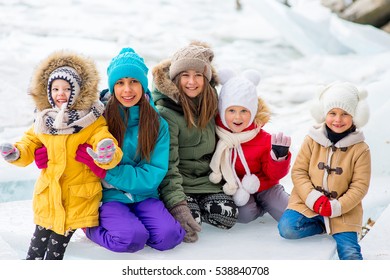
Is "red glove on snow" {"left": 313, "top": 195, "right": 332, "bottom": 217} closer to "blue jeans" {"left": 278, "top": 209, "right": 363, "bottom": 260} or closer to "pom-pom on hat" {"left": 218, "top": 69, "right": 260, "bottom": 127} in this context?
"blue jeans" {"left": 278, "top": 209, "right": 363, "bottom": 260}

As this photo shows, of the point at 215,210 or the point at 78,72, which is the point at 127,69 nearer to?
the point at 78,72

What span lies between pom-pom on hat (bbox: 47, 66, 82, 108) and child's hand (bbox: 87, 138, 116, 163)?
0.73 ft

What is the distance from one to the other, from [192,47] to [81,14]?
4.47 metres

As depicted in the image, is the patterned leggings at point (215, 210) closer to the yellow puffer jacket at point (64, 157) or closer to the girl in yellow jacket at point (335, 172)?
the girl in yellow jacket at point (335, 172)

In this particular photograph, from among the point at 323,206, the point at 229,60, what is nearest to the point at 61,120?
the point at 323,206

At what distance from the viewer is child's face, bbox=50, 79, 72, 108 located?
203 cm

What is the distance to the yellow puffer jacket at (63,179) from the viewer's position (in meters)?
2.02

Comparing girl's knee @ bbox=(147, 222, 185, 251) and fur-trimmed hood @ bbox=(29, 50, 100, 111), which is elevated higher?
fur-trimmed hood @ bbox=(29, 50, 100, 111)

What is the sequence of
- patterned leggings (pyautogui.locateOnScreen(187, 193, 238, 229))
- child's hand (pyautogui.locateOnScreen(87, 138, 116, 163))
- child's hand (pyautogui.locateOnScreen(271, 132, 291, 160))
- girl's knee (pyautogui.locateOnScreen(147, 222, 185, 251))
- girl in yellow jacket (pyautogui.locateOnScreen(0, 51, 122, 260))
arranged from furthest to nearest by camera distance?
patterned leggings (pyautogui.locateOnScreen(187, 193, 238, 229)), child's hand (pyautogui.locateOnScreen(271, 132, 291, 160)), girl's knee (pyautogui.locateOnScreen(147, 222, 185, 251)), girl in yellow jacket (pyautogui.locateOnScreen(0, 51, 122, 260)), child's hand (pyautogui.locateOnScreen(87, 138, 116, 163))

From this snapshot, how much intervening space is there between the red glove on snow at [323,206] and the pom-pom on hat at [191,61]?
68cm

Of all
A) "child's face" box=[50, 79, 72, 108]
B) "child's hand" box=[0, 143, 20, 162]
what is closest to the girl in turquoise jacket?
"child's face" box=[50, 79, 72, 108]

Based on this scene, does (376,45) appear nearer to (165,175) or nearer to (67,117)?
(165,175)

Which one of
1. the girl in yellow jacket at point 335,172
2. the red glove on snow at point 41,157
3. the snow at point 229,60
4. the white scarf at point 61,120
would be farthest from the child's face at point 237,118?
the red glove on snow at point 41,157

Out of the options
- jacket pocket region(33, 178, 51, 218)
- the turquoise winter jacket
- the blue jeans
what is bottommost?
the blue jeans
